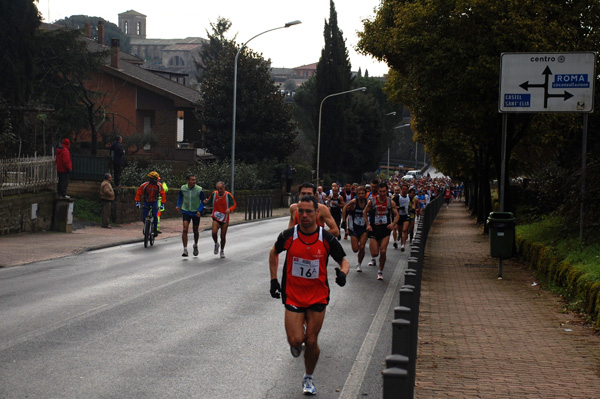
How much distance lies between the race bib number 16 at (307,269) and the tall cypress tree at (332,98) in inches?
2414

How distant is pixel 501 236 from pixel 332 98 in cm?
5345

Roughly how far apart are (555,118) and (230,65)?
34945mm

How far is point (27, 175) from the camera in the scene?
22.4 metres

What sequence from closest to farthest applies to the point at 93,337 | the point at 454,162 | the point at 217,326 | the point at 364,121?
the point at 93,337, the point at 217,326, the point at 454,162, the point at 364,121

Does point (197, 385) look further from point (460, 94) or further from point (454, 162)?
point (454, 162)

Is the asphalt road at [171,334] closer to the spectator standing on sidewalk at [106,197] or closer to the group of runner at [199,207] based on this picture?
the group of runner at [199,207]

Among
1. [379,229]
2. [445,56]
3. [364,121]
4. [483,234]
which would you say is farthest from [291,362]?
[364,121]

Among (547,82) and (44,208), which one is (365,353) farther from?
(44,208)

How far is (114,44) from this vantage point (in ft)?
171

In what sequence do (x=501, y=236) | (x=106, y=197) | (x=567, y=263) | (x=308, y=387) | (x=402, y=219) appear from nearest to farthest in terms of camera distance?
(x=308, y=387) → (x=567, y=263) → (x=501, y=236) → (x=402, y=219) → (x=106, y=197)

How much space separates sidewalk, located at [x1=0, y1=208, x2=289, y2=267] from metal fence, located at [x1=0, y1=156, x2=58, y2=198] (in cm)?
126

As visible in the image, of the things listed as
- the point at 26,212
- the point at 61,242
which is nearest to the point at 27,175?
the point at 26,212

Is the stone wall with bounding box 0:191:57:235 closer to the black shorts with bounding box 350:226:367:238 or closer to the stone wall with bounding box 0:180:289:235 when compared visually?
the stone wall with bounding box 0:180:289:235

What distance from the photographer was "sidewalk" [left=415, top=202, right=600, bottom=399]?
7387 millimetres
